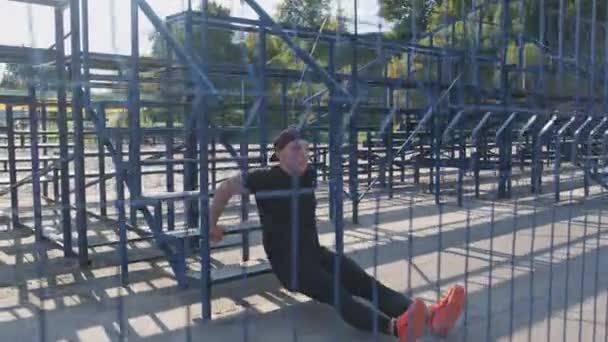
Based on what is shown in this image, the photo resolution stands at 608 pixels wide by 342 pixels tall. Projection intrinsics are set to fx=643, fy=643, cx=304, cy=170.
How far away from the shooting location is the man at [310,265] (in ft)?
10.0

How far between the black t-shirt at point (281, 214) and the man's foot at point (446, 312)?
2.27 ft

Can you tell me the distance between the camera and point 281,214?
329cm

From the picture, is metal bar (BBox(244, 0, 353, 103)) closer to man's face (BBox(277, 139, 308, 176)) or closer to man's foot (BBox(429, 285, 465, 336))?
man's face (BBox(277, 139, 308, 176))

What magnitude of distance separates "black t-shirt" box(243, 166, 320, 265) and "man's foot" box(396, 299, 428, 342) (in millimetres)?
605

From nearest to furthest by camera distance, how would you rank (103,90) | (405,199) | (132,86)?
(132,86), (103,90), (405,199)

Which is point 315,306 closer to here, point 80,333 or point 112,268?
point 80,333

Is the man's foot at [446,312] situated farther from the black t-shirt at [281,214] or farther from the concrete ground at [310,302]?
the black t-shirt at [281,214]

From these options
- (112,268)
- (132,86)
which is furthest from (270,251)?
(112,268)

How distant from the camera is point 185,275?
4.06 meters

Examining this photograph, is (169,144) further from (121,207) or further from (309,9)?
(309,9)

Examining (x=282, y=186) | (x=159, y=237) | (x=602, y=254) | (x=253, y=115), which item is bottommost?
(x=602, y=254)

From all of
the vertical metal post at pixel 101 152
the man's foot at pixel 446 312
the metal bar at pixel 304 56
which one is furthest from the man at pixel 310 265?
the vertical metal post at pixel 101 152

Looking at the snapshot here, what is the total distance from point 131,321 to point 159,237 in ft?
2.06

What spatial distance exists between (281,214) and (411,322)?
843 mm
